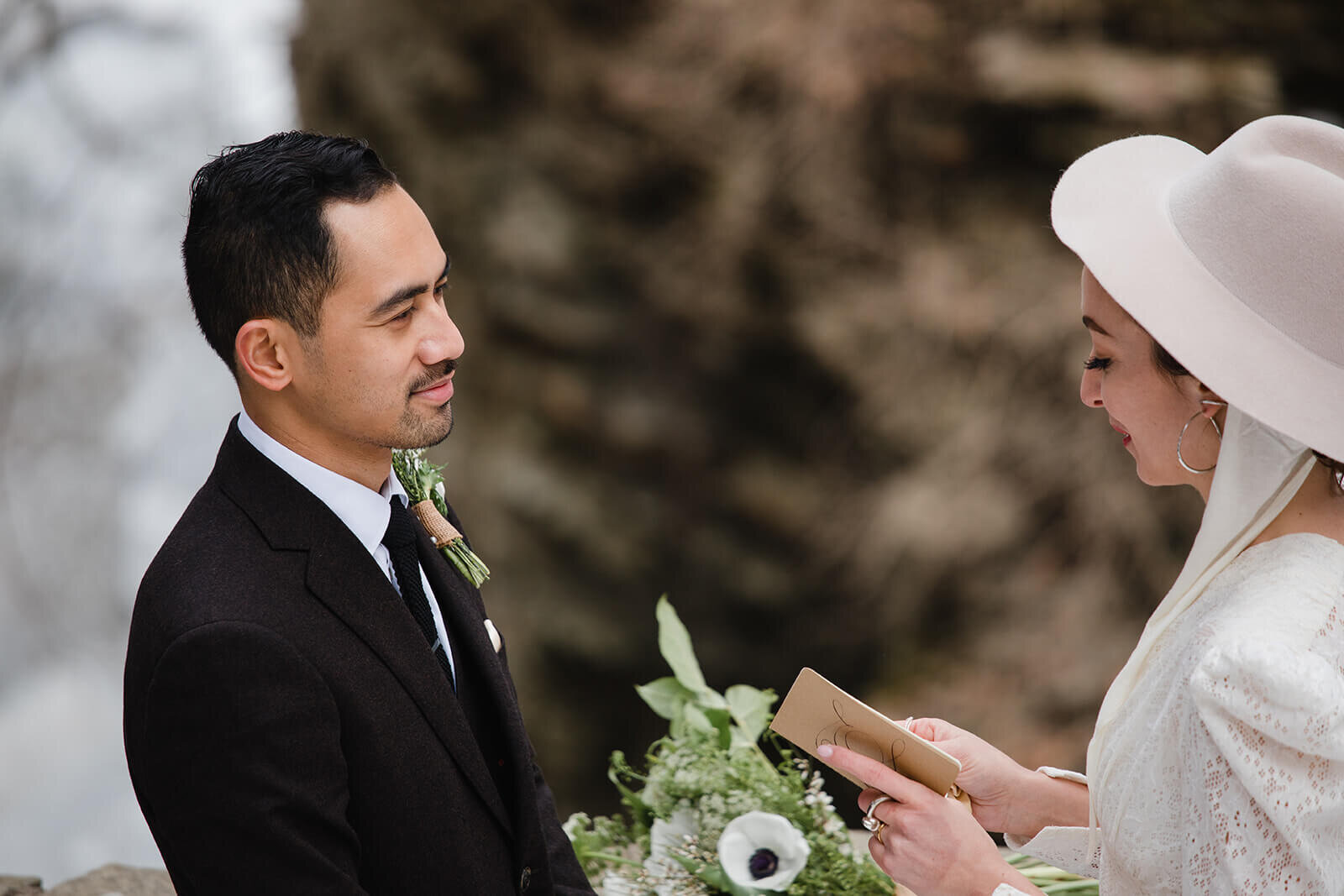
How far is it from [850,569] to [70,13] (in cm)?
335

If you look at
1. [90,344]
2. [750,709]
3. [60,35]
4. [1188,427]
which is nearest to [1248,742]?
[1188,427]

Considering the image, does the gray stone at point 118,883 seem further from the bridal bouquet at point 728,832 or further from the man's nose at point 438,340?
the man's nose at point 438,340

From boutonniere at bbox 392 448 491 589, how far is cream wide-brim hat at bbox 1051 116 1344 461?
954 millimetres

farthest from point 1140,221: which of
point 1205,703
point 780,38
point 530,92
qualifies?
point 530,92

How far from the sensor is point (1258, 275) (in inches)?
50.1

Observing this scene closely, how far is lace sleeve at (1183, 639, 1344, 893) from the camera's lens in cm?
116

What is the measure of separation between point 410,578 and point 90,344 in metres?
2.94

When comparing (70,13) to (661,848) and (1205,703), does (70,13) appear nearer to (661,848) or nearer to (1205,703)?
(661,848)

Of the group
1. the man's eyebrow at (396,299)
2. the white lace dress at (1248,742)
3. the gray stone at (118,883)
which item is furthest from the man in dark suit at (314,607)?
the gray stone at (118,883)

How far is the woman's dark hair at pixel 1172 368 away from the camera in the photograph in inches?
52.0

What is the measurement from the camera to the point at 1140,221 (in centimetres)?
139

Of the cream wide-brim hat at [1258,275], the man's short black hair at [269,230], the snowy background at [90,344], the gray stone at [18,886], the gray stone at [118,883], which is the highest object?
the snowy background at [90,344]

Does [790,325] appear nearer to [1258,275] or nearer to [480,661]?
[480,661]

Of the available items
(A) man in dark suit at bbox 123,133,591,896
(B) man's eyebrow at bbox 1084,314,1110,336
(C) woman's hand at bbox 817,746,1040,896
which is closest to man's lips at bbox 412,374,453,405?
(A) man in dark suit at bbox 123,133,591,896
